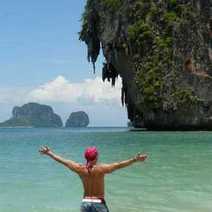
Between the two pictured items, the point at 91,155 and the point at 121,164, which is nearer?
the point at 91,155

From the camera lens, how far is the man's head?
19.3 feet

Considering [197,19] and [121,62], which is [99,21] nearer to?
[121,62]

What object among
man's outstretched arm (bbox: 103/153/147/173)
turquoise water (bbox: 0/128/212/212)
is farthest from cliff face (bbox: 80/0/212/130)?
man's outstretched arm (bbox: 103/153/147/173)

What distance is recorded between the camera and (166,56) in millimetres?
49969

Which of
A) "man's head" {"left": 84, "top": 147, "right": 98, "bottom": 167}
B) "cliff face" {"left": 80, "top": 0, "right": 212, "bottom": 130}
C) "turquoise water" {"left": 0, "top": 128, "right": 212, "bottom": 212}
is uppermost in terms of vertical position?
"cliff face" {"left": 80, "top": 0, "right": 212, "bottom": 130}

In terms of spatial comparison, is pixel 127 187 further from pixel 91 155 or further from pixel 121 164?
pixel 91 155

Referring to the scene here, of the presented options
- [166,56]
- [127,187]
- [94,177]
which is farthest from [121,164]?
[166,56]

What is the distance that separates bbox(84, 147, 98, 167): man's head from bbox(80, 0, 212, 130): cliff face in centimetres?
4232

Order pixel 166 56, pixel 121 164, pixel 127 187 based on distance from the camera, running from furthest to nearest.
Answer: pixel 166 56
pixel 127 187
pixel 121 164

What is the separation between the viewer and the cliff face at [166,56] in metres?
48.3

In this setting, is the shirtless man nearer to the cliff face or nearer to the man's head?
the man's head

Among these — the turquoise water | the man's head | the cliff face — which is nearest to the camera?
the man's head

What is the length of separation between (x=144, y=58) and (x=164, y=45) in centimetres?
217

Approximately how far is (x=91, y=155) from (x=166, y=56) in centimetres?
4462
